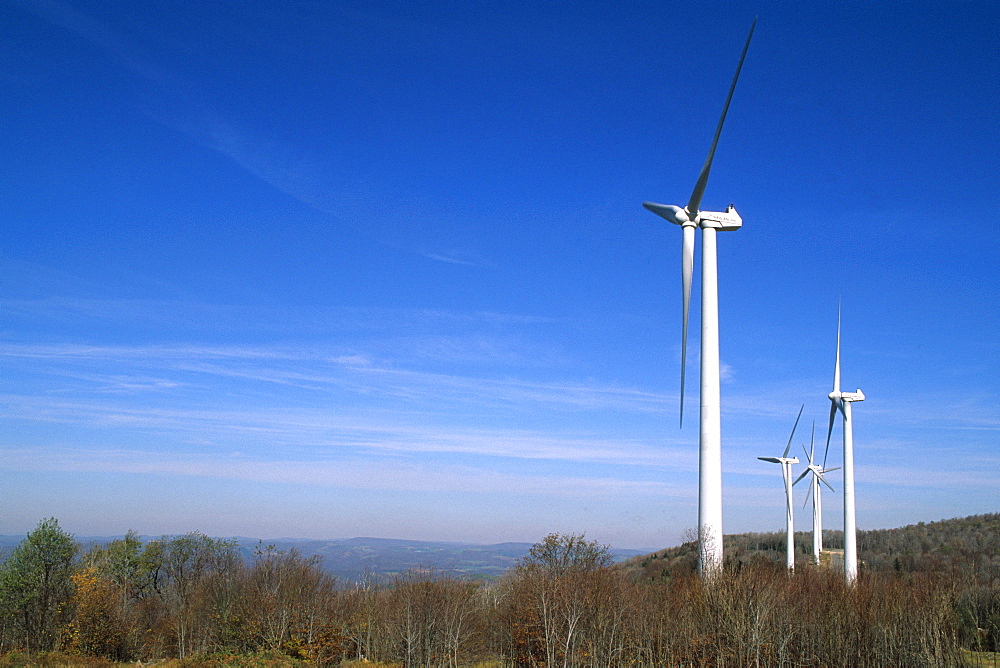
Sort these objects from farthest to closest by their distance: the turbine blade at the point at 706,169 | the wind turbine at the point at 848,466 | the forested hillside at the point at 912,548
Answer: the forested hillside at the point at 912,548 → the wind turbine at the point at 848,466 → the turbine blade at the point at 706,169

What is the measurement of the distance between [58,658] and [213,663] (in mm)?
11423

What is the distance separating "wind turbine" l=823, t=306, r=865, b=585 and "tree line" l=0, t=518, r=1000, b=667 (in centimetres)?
349

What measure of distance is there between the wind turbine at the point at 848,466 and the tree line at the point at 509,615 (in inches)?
137

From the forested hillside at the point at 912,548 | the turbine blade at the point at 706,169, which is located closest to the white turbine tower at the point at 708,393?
the turbine blade at the point at 706,169

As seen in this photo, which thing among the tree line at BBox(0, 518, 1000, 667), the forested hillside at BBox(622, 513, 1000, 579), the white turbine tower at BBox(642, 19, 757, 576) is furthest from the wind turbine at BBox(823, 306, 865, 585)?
the white turbine tower at BBox(642, 19, 757, 576)

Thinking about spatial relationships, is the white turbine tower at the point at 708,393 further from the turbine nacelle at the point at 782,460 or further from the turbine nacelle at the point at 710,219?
the turbine nacelle at the point at 782,460

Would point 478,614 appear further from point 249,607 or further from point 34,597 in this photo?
point 34,597

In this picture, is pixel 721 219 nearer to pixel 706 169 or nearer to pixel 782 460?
pixel 706 169

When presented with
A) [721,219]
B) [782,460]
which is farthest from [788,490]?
[721,219]

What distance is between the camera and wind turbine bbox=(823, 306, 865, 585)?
5699 cm

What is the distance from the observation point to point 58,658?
1806 inches

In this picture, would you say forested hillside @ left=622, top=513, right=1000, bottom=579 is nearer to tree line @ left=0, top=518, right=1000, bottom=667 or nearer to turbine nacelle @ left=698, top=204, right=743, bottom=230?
tree line @ left=0, top=518, right=1000, bottom=667

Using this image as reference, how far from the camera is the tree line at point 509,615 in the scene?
111 feet

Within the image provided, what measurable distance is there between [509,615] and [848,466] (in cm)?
3118
